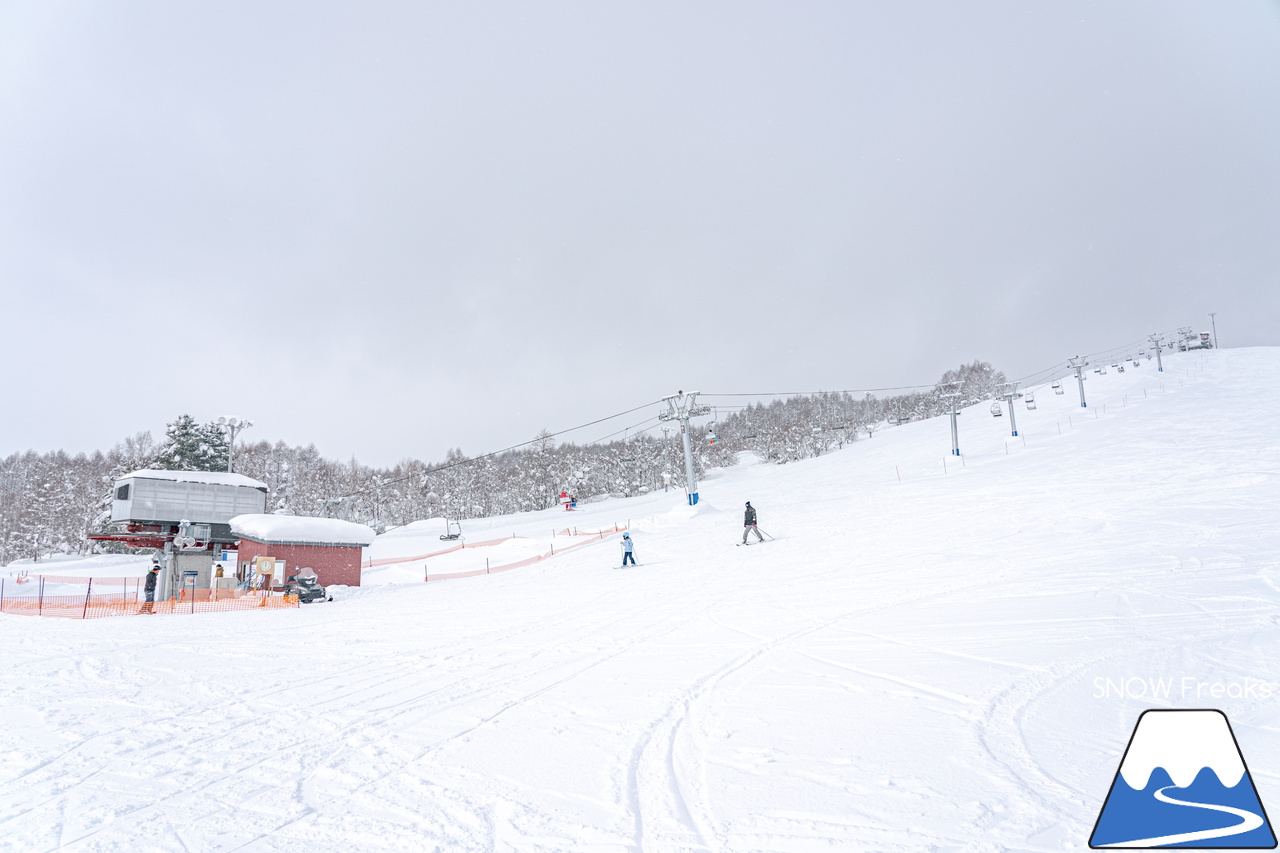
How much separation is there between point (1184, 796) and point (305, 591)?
24500 mm

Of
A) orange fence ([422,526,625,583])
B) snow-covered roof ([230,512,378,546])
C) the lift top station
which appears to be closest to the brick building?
snow-covered roof ([230,512,378,546])

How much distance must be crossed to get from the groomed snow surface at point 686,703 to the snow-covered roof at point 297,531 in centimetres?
1140

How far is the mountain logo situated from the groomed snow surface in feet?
0.92

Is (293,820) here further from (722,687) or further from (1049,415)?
(1049,415)

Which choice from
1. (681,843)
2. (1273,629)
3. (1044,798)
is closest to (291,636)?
(681,843)

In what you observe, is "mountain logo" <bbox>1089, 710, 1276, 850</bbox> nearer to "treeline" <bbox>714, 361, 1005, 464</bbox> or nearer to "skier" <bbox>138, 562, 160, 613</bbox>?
"skier" <bbox>138, 562, 160, 613</bbox>

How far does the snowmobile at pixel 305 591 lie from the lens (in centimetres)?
2222

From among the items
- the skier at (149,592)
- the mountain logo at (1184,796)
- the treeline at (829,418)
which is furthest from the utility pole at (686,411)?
the treeline at (829,418)

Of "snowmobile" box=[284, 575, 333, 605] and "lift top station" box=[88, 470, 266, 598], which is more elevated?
"lift top station" box=[88, 470, 266, 598]

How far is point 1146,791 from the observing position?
3.31 metres

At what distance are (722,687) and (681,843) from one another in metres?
3.37

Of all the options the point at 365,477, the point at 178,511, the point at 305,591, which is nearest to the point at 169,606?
the point at 305,591

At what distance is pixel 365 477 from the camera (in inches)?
4491

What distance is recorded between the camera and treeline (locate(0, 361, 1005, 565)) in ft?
238
